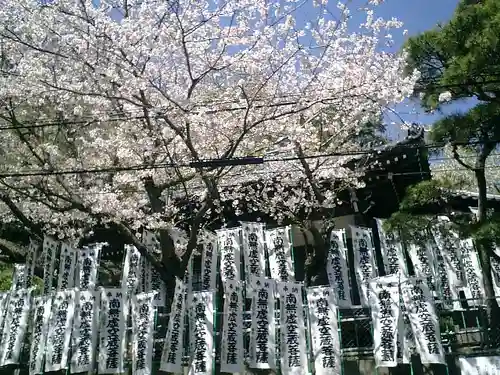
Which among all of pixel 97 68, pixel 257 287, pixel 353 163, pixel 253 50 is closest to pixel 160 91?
pixel 97 68

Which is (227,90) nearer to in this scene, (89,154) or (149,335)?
(89,154)

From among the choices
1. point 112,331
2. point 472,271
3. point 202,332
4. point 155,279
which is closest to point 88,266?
point 155,279

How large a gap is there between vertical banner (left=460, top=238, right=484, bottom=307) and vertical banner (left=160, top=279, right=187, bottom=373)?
20.8ft

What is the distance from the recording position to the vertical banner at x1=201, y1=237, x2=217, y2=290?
11.7m

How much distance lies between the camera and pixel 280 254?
11.9 meters

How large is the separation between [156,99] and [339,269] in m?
5.54

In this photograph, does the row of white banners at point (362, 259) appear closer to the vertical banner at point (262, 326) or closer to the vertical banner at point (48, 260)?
the vertical banner at point (262, 326)

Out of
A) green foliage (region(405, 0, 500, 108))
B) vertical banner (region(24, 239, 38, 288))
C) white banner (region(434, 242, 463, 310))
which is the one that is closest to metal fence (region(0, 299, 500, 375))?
white banner (region(434, 242, 463, 310))

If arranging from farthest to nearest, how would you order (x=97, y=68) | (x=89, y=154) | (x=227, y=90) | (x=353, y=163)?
(x=353, y=163), (x=89, y=154), (x=227, y=90), (x=97, y=68)

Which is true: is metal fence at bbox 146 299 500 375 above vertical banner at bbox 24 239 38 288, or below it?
below

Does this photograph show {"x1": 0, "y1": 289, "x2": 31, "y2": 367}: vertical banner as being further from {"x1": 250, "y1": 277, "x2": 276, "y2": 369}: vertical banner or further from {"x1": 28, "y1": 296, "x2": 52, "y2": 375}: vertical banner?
{"x1": 250, "y1": 277, "x2": 276, "y2": 369}: vertical banner

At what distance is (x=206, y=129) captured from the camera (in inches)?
413

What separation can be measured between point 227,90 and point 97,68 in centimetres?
285

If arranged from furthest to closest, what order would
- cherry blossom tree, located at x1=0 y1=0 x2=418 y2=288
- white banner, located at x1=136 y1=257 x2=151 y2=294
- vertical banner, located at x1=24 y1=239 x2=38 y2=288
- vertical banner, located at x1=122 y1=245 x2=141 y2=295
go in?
vertical banner, located at x1=24 y1=239 x2=38 y2=288 → white banner, located at x1=136 y1=257 x2=151 y2=294 → vertical banner, located at x1=122 y1=245 x2=141 y2=295 → cherry blossom tree, located at x1=0 y1=0 x2=418 y2=288
